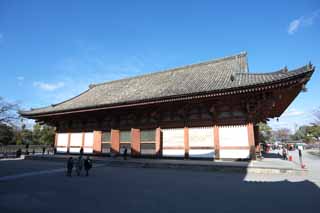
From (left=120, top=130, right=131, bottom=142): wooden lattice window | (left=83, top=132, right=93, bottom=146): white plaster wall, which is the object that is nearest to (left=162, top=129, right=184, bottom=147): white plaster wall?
(left=120, top=130, right=131, bottom=142): wooden lattice window

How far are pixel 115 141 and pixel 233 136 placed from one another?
9374 mm

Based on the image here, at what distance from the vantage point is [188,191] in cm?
697

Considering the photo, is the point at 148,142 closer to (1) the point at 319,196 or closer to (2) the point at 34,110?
(1) the point at 319,196

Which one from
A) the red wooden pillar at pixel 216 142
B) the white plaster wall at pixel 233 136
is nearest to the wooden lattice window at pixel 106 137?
the red wooden pillar at pixel 216 142

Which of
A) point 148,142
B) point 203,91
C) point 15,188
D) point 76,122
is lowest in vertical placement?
point 15,188

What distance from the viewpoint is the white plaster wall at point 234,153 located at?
495 inches

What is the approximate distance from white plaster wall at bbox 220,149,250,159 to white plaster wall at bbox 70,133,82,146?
13.3 metres

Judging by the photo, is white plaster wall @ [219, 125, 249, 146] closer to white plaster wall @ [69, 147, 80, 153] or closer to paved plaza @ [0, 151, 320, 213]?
paved plaza @ [0, 151, 320, 213]

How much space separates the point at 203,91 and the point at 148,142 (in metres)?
6.14

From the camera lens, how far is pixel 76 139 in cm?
1952

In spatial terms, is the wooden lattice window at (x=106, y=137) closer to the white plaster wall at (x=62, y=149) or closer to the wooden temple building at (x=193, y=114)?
the wooden temple building at (x=193, y=114)

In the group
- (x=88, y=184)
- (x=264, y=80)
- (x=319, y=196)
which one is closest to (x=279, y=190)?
(x=319, y=196)

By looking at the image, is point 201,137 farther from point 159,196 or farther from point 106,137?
point 106,137

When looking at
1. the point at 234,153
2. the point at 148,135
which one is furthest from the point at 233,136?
the point at 148,135
